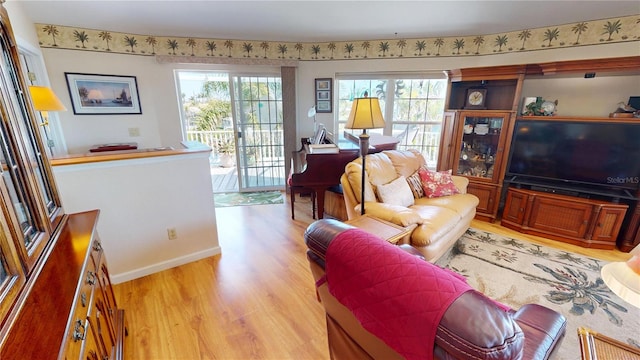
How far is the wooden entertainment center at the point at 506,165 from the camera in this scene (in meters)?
2.65

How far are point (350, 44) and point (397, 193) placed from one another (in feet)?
8.29

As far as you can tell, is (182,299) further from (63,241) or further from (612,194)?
(612,194)

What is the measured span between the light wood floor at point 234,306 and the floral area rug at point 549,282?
424 mm

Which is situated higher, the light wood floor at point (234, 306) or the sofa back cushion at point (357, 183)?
the sofa back cushion at point (357, 183)

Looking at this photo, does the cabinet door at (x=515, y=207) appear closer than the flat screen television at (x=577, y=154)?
No

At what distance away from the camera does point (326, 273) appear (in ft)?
3.15

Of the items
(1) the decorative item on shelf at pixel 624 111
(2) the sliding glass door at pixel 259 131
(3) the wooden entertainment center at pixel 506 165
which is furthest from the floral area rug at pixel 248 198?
(1) the decorative item on shelf at pixel 624 111

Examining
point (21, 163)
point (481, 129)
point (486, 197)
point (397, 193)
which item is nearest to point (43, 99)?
point (21, 163)

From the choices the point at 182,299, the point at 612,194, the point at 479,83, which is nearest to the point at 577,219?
the point at 612,194

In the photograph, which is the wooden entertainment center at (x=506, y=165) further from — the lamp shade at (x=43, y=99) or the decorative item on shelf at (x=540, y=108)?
the lamp shade at (x=43, y=99)

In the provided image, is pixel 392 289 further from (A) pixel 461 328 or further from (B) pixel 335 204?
(B) pixel 335 204

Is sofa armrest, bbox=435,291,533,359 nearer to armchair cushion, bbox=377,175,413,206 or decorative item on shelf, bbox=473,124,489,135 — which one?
armchair cushion, bbox=377,175,413,206

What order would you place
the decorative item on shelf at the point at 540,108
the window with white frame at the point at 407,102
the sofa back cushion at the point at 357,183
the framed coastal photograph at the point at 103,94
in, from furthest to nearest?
1. the window with white frame at the point at 407,102
2. the framed coastal photograph at the point at 103,94
3. the decorative item on shelf at the point at 540,108
4. the sofa back cushion at the point at 357,183

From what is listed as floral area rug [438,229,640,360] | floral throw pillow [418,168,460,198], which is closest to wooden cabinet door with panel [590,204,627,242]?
floral area rug [438,229,640,360]
